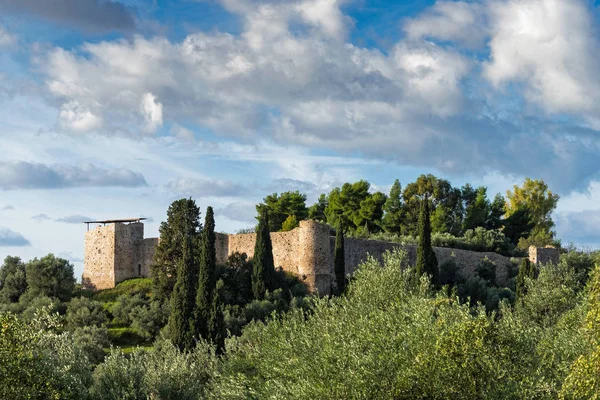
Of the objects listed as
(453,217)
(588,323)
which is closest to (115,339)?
(588,323)

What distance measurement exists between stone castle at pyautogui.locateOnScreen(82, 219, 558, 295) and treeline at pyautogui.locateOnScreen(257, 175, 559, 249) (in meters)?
8.22

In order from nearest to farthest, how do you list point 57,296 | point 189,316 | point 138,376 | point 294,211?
point 138,376
point 189,316
point 57,296
point 294,211

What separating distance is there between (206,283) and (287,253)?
811 cm

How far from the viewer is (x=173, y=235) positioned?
42.1 metres

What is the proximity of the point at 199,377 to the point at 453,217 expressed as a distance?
38.7 m

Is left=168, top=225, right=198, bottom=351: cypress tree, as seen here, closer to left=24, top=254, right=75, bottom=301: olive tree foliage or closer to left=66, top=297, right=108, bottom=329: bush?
left=66, top=297, right=108, bottom=329: bush

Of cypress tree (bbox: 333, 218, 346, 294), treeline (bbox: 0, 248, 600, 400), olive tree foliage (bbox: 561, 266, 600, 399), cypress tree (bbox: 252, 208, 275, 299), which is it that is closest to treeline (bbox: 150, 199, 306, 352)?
cypress tree (bbox: 252, 208, 275, 299)

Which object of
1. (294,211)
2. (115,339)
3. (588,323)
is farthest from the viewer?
(294,211)

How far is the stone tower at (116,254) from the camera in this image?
45.7 meters

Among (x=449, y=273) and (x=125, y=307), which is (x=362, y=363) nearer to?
(x=125, y=307)

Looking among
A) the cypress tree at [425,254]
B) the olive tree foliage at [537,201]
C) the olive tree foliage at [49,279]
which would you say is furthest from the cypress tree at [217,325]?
the olive tree foliage at [537,201]

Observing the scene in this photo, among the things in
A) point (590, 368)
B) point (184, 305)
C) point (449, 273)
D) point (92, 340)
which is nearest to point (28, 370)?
point (590, 368)

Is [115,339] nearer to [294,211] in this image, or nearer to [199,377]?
[199,377]

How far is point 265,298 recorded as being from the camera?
39.2 m
